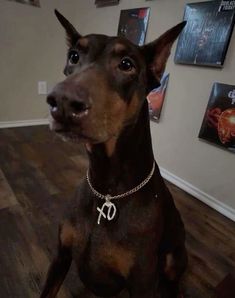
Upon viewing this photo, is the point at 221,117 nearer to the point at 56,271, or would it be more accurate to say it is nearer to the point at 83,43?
the point at 83,43

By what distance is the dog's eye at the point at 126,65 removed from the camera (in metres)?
0.85

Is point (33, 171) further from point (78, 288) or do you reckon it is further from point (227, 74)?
point (227, 74)

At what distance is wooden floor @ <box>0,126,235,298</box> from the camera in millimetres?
1438

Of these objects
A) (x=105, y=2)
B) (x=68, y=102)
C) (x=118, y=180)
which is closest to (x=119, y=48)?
(x=68, y=102)

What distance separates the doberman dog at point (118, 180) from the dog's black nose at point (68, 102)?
2.5 inches

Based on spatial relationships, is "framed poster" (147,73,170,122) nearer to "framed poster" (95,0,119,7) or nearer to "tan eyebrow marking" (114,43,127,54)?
"framed poster" (95,0,119,7)

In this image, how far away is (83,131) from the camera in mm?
707

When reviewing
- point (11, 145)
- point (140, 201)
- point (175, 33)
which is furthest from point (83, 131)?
point (11, 145)

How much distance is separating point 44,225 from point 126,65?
4.34 ft

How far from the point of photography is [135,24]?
2.68 meters

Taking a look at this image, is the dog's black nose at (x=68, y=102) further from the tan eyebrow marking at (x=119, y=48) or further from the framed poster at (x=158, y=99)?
the framed poster at (x=158, y=99)

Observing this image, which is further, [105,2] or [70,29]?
[105,2]

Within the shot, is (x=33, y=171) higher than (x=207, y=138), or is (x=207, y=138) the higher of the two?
(x=207, y=138)

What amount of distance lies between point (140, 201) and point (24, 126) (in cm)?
300
